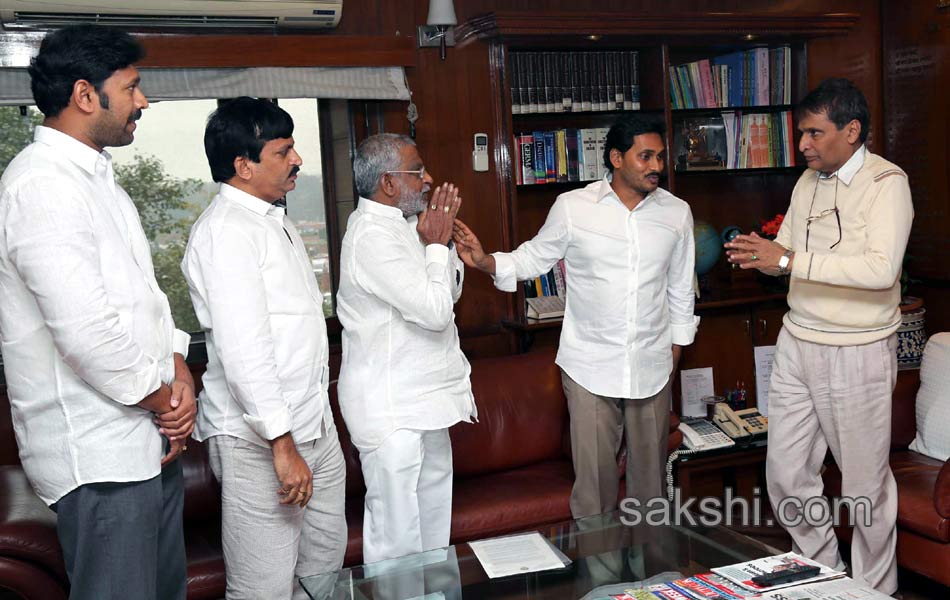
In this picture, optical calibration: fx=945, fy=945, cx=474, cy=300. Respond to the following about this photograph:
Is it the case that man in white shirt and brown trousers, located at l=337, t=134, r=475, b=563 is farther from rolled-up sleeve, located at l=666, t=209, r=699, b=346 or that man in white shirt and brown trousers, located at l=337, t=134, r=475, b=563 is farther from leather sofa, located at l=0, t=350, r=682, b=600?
rolled-up sleeve, located at l=666, t=209, r=699, b=346

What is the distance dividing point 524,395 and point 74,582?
2.23m

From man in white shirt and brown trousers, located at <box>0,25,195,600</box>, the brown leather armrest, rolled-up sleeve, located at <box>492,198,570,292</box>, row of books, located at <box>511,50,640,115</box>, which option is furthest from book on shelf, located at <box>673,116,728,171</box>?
man in white shirt and brown trousers, located at <box>0,25,195,600</box>

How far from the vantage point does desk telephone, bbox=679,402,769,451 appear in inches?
157

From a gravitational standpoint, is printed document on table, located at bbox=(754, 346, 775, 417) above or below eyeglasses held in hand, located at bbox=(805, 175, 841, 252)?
below

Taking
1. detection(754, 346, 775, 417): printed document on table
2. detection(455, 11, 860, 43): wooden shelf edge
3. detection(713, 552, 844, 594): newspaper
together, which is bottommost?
detection(713, 552, 844, 594): newspaper

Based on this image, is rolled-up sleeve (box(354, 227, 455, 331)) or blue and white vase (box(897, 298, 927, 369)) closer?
rolled-up sleeve (box(354, 227, 455, 331))

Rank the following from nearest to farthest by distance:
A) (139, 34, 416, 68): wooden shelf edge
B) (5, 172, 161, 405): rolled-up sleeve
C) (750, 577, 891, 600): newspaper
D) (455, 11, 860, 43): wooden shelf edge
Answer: (5, 172, 161, 405): rolled-up sleeve → (750, 577, 891, 600): newspaper → (139, 34, 416, 68): wooden shelf edge → (455, 11, 860, 43): wooden shelf edge

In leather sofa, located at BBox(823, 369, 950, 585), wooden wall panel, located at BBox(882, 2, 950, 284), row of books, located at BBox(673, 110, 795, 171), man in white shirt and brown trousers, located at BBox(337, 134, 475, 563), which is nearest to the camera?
man in white shirt and brown trousers, located at BBox(337, 134, 475, 563)

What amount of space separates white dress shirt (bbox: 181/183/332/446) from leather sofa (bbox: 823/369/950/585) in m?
2.08

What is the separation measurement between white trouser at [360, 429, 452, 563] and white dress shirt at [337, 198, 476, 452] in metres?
0.06

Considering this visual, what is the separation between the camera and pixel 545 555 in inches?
107

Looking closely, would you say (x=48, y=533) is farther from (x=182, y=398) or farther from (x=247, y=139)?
(x=247, y=139)

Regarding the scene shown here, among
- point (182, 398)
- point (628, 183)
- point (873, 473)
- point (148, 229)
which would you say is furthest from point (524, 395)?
point (182, 398)

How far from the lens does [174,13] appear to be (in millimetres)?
3609
